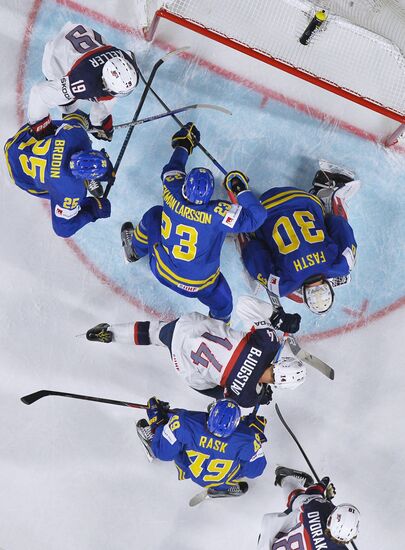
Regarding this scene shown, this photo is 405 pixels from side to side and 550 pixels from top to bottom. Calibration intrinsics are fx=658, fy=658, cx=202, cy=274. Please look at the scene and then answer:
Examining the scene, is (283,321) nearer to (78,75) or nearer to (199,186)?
(199,186)

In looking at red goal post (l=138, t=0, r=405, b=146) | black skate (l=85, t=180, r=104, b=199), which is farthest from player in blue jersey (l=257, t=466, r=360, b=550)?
red goal post (l=138, t=0, r=405, b=146)

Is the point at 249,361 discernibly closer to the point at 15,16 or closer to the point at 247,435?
the point at 247,435

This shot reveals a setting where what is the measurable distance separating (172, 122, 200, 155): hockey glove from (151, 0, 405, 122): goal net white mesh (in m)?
0.69

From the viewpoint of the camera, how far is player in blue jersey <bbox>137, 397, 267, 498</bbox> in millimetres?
4164

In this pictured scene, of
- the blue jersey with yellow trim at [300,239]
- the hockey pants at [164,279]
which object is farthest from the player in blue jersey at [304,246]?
the hockey pants at [164,279]

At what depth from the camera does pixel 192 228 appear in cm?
420

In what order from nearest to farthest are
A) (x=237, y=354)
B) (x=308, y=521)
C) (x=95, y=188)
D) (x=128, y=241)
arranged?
(x=237, y=354)
(x=308, y=521)
(x=95, y=188)
(x=128, y=241)

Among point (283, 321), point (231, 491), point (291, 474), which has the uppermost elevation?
point (283, 321)

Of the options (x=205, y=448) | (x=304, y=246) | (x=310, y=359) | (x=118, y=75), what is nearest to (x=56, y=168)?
(x=118, y=75)

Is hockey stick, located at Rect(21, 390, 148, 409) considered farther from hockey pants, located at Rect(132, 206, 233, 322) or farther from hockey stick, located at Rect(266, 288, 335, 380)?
hockey stick, located at Rect(266, 288, 335, 380)

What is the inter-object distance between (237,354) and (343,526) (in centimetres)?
125

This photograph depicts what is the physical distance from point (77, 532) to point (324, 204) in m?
3.19

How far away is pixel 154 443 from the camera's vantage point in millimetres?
4594

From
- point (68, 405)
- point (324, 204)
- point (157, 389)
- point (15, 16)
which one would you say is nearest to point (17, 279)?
point (68, 405)
